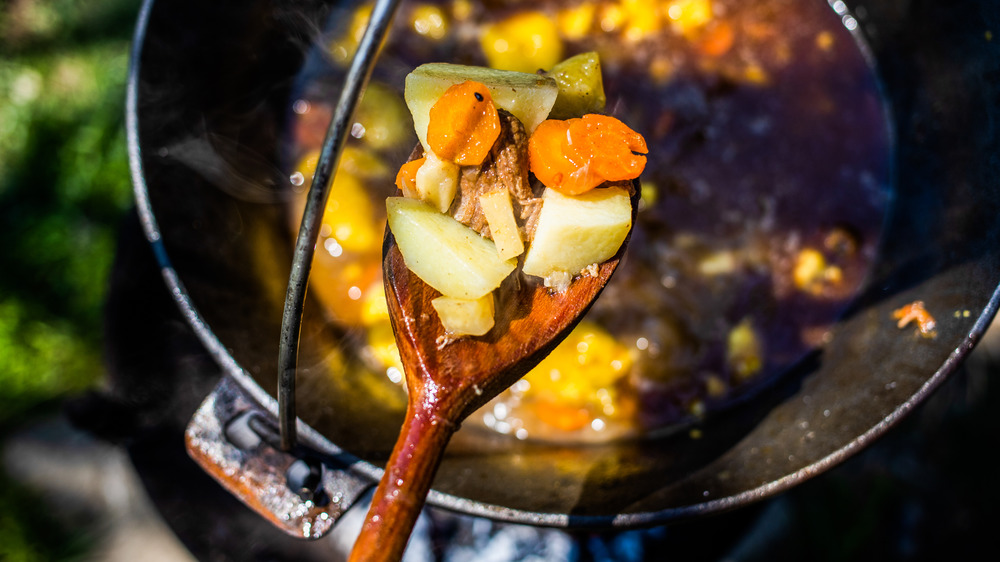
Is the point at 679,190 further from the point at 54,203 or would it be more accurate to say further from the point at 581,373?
the point at 54,203

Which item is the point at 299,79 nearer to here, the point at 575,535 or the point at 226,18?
the point at 226,18

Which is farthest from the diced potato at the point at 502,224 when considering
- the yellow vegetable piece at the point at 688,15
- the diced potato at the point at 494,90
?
the yellow vegetable piece at the point at 688,15

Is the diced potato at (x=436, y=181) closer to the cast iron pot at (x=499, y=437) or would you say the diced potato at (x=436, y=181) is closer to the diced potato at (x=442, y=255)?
the diced potato at (x=442, y=255)

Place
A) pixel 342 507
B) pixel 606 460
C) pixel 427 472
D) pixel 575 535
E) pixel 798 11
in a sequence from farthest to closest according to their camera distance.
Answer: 1. pixel 798 11
2. pixel 575 535
3. pixel 606 460
4. pixel 342 507
5. pixel 427 472

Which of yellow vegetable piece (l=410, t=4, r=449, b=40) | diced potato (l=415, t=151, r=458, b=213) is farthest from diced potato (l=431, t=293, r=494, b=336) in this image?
yellow vegetable piece (l=410, t=4, r=449, b=40)

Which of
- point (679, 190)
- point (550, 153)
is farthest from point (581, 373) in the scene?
point (550, 153)

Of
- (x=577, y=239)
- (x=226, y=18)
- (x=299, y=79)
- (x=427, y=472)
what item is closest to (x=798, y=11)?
(x=577, y=239)
